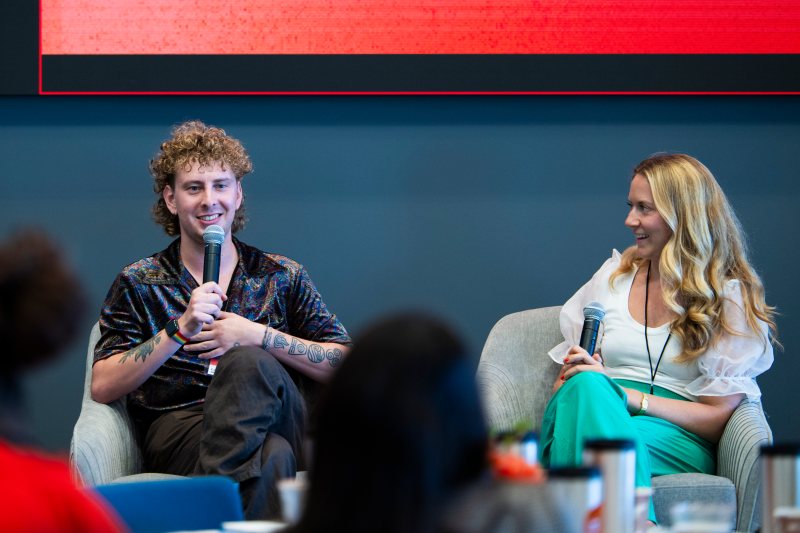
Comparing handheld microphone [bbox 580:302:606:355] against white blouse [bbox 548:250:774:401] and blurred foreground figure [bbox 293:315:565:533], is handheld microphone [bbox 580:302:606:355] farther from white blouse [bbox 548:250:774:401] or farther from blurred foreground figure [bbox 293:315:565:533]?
blurred foreground figure [bbox 293:315:565:533]

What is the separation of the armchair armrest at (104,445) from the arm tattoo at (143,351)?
0.15m

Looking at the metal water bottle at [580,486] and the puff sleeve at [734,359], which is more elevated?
the puff sleeve at [734,359]

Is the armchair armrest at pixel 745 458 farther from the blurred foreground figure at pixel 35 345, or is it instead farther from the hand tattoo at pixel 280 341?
the blurred foreground figure at pixel 35 345

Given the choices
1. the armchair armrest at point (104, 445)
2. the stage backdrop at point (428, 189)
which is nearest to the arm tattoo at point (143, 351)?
the armchair armrest at point (104, 445)

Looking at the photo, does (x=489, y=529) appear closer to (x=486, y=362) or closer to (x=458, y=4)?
(x=486, y=362)

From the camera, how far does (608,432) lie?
2.41 meters

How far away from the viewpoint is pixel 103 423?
2.66m

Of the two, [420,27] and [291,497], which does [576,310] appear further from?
[291,497]

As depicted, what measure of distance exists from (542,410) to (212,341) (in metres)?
0.95

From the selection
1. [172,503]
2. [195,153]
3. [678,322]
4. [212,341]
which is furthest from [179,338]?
[678,322]

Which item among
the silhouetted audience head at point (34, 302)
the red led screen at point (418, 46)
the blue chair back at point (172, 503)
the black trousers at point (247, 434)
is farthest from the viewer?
the red led screen at point (418, 46)

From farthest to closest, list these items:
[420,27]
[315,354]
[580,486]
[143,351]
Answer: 1. [420,27]
2. [315,354]
3. [143,351]
4. [580,486]

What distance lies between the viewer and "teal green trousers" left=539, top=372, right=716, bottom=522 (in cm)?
243

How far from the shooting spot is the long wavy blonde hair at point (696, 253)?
9.48ft
